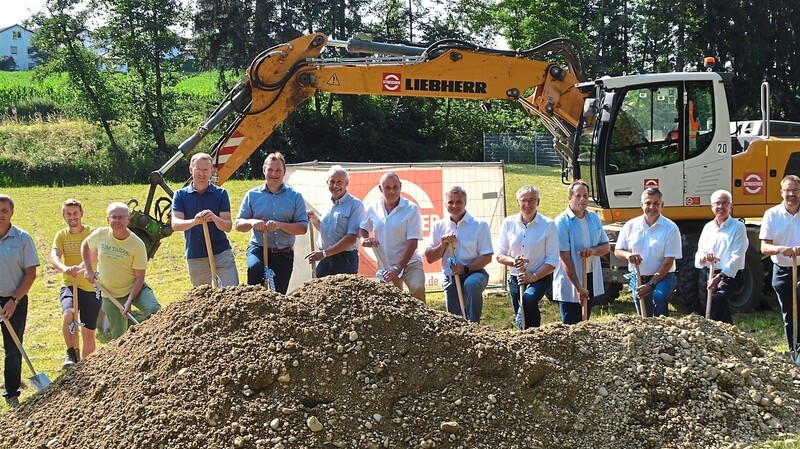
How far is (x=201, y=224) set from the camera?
7359 mm

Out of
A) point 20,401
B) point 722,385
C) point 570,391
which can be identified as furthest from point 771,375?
point 20,401

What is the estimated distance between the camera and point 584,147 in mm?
10062

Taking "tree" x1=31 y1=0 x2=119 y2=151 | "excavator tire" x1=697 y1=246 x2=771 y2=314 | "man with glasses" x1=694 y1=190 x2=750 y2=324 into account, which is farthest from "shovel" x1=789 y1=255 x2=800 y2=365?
"tree" x1=31 y1=0 x2=119 y2=151

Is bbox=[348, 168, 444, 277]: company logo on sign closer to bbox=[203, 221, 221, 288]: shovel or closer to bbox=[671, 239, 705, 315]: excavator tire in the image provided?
bbox=[671, 239, 705, 315]: excavator tire

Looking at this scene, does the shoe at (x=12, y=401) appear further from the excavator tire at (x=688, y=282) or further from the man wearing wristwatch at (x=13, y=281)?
the excavator tire at (x=688, y=282)

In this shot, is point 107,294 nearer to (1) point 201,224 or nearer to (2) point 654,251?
(1) point 201,224

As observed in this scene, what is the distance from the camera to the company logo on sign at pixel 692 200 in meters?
9.83

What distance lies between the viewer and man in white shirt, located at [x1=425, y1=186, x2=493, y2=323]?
7.35 metres

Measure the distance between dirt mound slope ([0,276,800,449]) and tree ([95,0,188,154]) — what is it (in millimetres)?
32721

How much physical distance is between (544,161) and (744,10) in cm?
1197

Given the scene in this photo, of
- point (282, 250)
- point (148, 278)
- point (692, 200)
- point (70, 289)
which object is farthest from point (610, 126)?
point (148, 278)

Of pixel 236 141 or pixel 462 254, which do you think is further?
pixel 236 141

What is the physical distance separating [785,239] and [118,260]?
5.85m

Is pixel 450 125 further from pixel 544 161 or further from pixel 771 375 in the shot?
pixel 771 375
